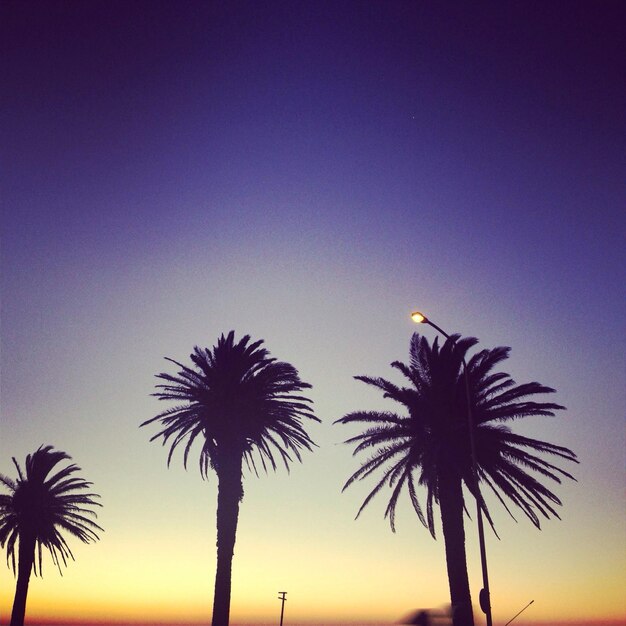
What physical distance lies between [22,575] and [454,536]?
90.5ft

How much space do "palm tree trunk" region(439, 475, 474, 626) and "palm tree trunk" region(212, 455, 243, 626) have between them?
30.3ft

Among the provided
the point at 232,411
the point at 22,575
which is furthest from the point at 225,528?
the point at 22,575

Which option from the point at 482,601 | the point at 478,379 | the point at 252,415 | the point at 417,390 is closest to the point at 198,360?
the point at 252,415

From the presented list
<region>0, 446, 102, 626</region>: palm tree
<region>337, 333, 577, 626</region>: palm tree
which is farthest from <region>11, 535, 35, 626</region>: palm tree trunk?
<region>337, 333, 577, 626</region>: palm tree

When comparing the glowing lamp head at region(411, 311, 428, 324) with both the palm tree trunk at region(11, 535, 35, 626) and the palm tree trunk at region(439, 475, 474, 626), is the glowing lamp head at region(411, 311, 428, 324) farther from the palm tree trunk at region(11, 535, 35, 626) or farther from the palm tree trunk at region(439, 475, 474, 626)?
the palm tree trunk at region(11, 535, 35, 626)

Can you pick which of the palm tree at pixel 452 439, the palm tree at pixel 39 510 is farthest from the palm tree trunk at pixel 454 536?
the palm tree at pixel 39 510

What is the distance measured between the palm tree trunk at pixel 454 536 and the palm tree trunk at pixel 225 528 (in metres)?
9.23

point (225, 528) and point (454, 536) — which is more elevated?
point (225, 528)

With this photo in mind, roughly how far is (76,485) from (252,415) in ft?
57.0

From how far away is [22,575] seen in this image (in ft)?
115

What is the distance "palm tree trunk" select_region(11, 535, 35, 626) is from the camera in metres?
34.0

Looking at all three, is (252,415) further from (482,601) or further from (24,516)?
(24,516)

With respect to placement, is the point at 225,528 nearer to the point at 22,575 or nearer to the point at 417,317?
the point at 417,317

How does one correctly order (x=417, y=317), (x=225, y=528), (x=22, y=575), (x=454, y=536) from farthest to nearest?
1. (x=22, y=575)
2. (x=225, y=528)
3. (x=454, y=536)
4. (x=417, y=317)
